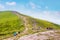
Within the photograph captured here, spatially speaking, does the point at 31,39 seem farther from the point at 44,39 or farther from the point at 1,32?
the point at 1,32

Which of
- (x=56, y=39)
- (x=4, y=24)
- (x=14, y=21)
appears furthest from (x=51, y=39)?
(x=14, y=21)

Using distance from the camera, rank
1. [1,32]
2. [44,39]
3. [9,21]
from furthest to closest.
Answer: [9,21] → [1,32] → [44,39]

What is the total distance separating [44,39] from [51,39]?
2.50 meters

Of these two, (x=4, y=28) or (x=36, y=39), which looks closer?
(x=36, y=39)

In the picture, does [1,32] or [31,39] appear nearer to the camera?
[31,39]

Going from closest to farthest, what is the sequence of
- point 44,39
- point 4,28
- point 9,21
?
point 44,39 → point 4,28 → point 9,21

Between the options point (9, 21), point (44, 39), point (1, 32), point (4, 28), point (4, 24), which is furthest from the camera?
point (9, 21)

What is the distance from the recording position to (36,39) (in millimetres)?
60250

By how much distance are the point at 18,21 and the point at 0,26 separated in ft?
68.9

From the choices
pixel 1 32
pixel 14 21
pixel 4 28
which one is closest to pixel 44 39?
pixel 1 32

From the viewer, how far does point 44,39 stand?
2314 inches

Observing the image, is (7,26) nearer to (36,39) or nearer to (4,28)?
(4,28)

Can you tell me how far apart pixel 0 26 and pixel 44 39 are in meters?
91.1

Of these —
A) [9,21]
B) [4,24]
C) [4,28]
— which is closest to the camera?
[4,28]
